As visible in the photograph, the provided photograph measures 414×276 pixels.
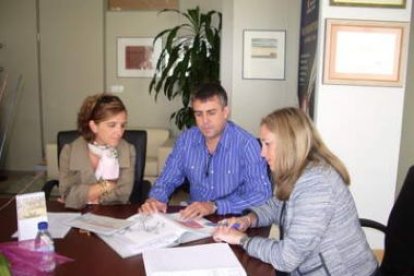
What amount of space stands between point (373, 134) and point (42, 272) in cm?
196

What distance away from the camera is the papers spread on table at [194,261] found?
120cm

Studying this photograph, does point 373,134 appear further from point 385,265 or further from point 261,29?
point 261,29

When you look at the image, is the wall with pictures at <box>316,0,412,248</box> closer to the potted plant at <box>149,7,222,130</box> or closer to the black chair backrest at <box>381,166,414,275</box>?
the black chair backrest at <box>381,166,414,275</box>

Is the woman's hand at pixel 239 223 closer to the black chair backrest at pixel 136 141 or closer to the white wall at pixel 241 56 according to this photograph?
the black chair backrest at pixel 136 141

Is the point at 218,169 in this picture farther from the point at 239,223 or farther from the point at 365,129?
the point at 365,129

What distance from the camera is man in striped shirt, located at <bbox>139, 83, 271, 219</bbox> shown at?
203 centimetres

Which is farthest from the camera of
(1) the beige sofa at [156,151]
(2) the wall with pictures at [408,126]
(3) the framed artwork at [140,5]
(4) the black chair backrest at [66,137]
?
(3) the framed artwork at [140,5]

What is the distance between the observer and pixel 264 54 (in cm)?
362

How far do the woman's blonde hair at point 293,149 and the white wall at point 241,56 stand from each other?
206cm

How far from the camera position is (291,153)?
1.35 metres

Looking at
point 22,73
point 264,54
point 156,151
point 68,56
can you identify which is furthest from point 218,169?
point 22,73

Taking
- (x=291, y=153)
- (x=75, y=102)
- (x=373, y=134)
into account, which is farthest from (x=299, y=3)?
(x=75, y=102)

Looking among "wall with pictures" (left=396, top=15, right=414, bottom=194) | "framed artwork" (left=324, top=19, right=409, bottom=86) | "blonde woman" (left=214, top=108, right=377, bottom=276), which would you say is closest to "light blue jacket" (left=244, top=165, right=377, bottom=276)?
"blonde woman" (left=214, top=108, right=377, bottom=276)

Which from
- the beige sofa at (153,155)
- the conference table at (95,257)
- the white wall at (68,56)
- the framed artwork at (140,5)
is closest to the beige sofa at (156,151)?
the beige sofa at (153,155)
